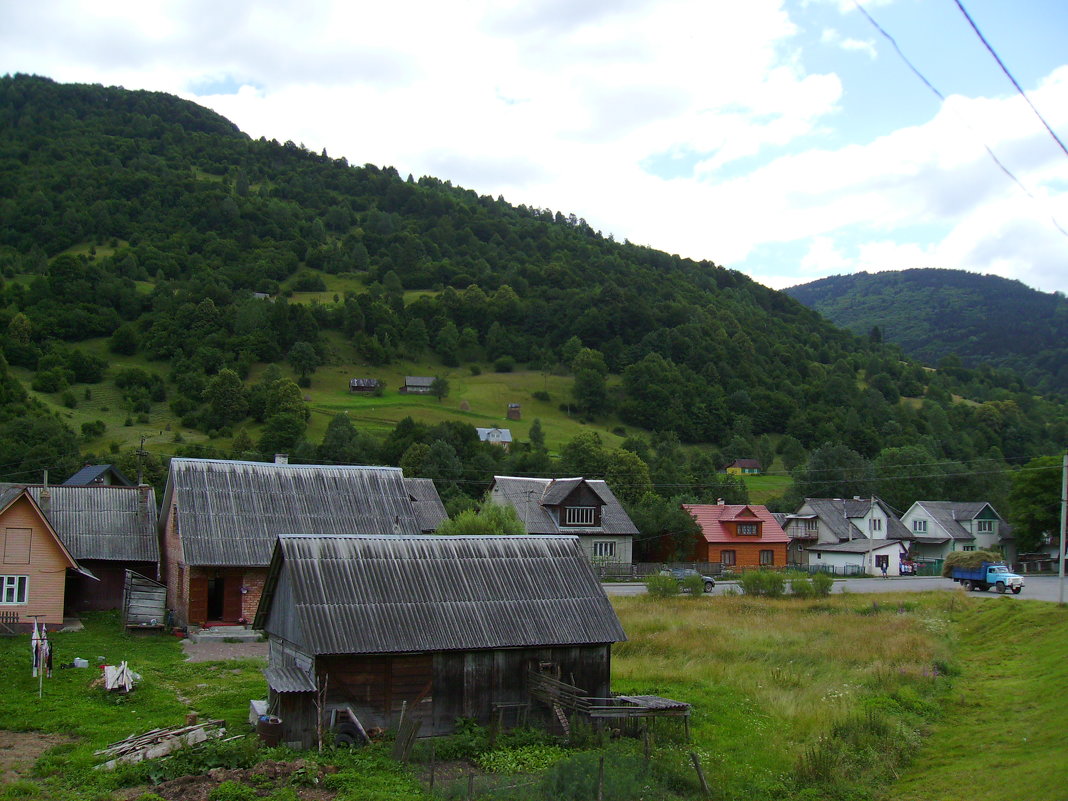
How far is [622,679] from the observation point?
2595 cm

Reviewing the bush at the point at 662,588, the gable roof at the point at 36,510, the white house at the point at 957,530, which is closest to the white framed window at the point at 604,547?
the bush at the point at 662,588

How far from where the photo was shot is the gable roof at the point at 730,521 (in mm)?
69125

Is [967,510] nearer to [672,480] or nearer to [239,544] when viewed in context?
[672,480]

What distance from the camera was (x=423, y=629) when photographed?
19.6 meters

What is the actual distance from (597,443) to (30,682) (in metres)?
74.6

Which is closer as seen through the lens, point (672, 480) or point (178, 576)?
point (178, 576)

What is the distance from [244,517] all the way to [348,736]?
17.0 metres

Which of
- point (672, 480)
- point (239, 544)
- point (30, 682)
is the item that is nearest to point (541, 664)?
point (30, 682)

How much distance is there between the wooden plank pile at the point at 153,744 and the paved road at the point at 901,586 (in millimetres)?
33864

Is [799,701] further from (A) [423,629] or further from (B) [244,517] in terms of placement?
(B) [244,517]

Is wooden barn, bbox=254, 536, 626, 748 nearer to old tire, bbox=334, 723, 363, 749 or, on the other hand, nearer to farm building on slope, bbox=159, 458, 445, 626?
old tire, bbox=334, 723, 363, 749

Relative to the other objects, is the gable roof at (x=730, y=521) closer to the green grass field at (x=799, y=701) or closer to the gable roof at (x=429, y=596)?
the green grass field at (x=799, y=701)

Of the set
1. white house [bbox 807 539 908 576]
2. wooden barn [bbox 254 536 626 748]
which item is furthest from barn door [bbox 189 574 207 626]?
white house [bbox 807 539 908 576]

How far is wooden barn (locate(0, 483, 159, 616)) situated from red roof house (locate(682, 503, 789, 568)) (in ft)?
137
